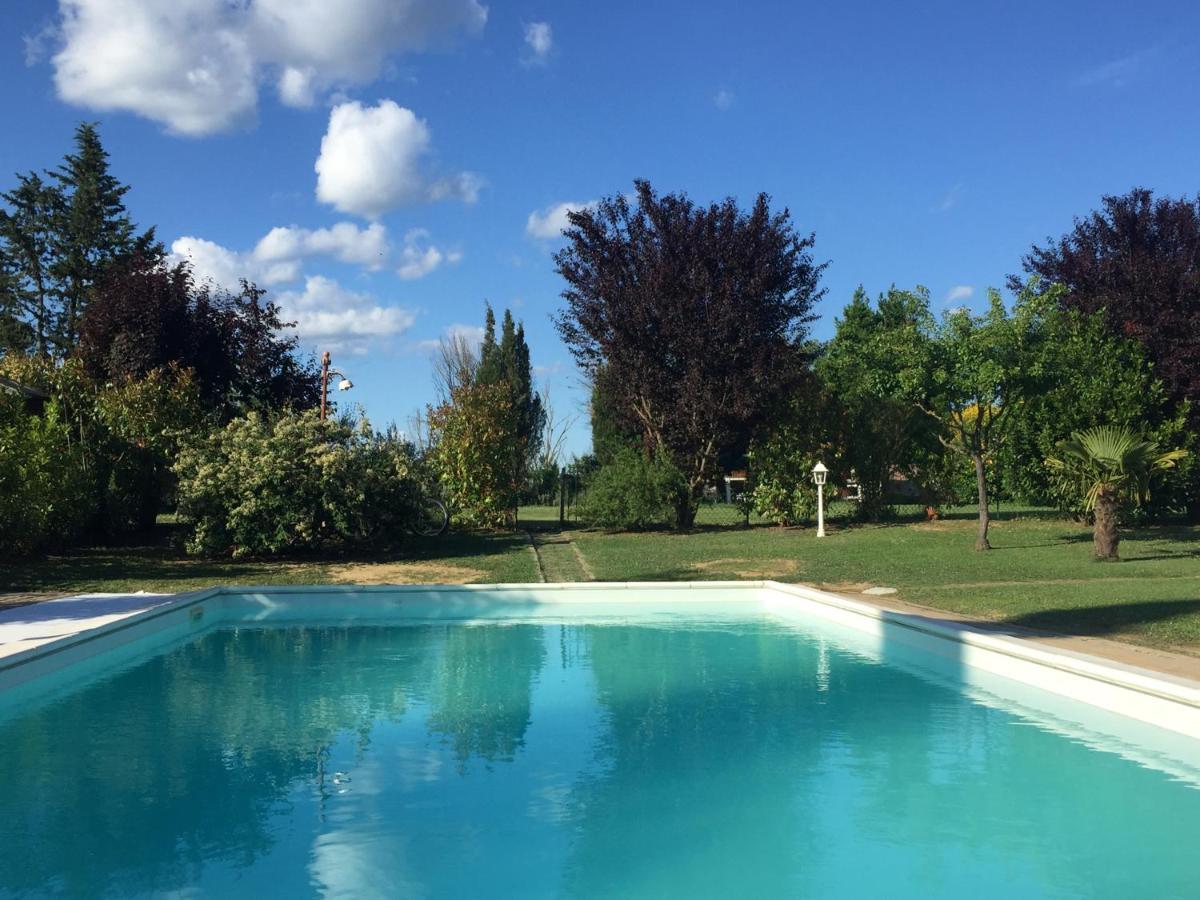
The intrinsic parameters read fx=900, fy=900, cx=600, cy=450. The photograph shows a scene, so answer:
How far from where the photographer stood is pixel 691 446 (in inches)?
917

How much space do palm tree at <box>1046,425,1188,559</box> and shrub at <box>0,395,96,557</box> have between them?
18429 mm

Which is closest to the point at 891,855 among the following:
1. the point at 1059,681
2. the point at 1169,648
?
the point at 1059,681

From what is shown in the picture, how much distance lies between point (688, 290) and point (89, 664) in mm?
16133

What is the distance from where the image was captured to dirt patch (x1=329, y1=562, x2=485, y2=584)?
15023 mm

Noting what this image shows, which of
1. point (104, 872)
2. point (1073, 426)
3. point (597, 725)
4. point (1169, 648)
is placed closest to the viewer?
point (104, 872)

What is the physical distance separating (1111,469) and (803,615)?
24.5ft

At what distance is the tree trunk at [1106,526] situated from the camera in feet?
51.0

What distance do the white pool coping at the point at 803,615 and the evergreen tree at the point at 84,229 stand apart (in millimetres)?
32526

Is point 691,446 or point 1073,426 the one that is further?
point 691,446

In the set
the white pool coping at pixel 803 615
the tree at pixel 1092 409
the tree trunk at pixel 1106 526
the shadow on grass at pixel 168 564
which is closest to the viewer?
the white pool coping at pixel 803 615

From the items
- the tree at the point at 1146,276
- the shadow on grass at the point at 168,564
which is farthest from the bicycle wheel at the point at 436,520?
the tree at the point at 1146,276

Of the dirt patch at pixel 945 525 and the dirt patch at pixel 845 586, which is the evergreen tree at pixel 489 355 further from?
the dirt patch at pixel 845 586

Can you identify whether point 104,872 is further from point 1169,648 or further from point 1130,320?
point 1130,320

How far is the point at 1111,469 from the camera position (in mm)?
16141
